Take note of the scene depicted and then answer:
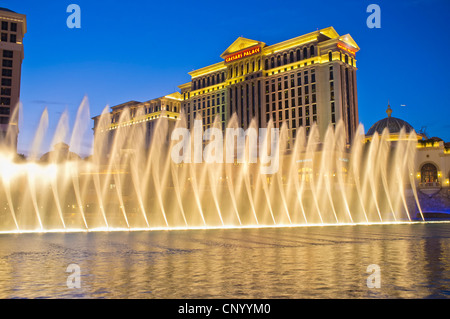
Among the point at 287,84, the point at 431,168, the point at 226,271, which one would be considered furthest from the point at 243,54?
the point at 226,271

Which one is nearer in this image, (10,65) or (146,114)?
(10,65)

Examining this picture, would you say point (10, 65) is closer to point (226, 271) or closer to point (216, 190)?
point (216, 190)

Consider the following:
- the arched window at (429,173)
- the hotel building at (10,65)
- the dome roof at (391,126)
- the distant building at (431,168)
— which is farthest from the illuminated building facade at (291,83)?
the hotel building at (10,65)

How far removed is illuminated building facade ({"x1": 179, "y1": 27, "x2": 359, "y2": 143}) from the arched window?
2376cm

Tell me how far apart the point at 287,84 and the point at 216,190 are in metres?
44.7

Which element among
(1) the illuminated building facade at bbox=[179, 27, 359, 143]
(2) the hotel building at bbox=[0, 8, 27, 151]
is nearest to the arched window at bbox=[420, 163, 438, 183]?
(1) the illuminated building facade at bbox=[179, 27, 359, 143]

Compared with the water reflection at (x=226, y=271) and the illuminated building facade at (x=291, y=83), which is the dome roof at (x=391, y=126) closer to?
the illuminated building facade at (x=291, y=83)

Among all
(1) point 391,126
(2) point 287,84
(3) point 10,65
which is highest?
(3) point 10,65

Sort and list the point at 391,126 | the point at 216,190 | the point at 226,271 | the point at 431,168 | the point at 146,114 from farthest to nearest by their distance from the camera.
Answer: the point at 146,114, the point at 391,126, the point at 431,168, the point at 216,190, the point at 226,271

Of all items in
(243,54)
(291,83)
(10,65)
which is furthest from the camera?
(243,54)

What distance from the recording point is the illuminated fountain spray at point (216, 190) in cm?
4778

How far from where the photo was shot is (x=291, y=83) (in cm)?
9950

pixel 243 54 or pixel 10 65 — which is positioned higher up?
pixel 243 54
